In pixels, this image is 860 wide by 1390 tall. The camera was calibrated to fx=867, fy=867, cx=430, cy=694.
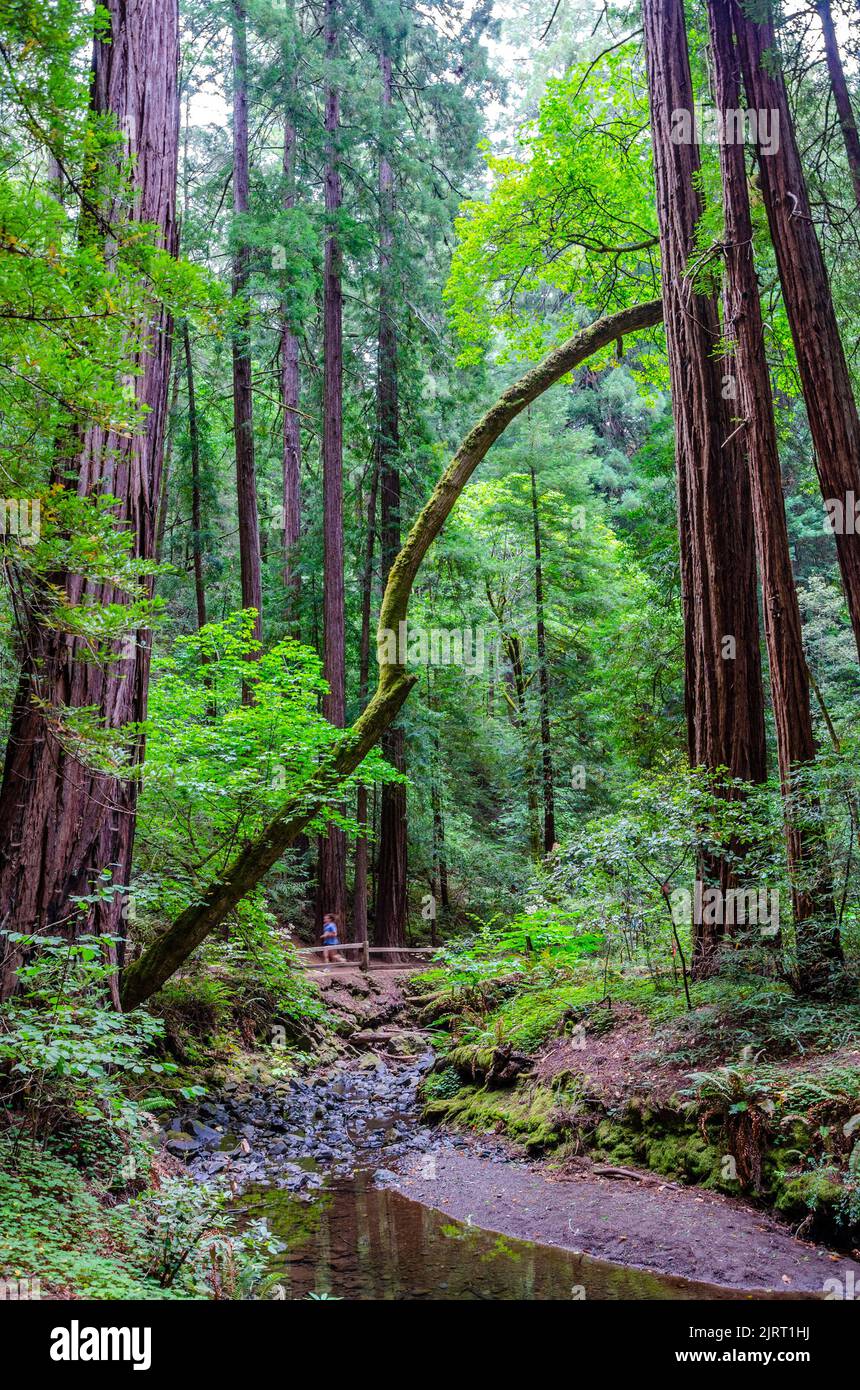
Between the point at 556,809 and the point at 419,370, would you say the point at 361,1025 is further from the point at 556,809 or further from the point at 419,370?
the point at 419,370

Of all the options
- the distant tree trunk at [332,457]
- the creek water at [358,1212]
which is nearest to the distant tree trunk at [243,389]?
the distant tree trunk at [332,457]

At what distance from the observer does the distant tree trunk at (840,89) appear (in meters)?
7.05

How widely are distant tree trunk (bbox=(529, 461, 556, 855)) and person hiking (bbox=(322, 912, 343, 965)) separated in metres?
4.74

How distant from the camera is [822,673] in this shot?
18844mm

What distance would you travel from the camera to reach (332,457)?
16125 mm

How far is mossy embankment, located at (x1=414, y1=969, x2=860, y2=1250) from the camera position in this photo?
494 cm

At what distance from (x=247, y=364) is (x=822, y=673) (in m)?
13.4

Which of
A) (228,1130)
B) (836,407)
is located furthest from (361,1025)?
(836,407)

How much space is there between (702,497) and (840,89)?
335cm

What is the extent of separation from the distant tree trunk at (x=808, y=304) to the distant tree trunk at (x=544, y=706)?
11697mm

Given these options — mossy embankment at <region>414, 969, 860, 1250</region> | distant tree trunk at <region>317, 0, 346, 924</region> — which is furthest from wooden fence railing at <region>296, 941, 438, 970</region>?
mossy embankment at <region>414, 969, 860, 1250</region>

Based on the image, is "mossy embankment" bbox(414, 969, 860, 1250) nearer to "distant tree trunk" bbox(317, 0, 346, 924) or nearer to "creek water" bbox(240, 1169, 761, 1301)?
"creek water" bbox(240, 1169, 761, 1301)

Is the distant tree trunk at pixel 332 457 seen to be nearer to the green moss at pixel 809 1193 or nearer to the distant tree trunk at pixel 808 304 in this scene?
the distant tree trunk at pixel 808 304

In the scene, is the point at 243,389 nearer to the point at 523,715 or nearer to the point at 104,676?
the point at 523,715
